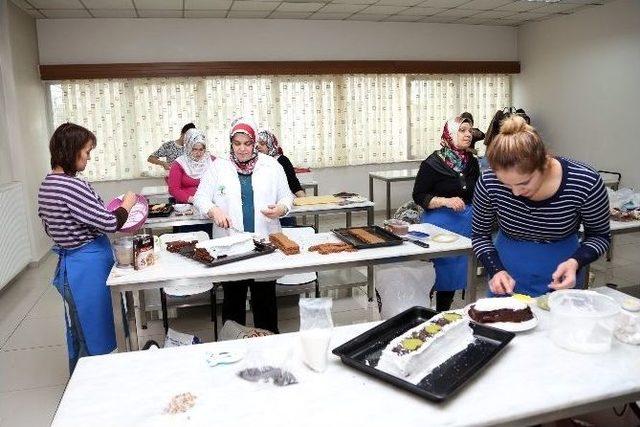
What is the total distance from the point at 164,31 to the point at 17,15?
1.67m

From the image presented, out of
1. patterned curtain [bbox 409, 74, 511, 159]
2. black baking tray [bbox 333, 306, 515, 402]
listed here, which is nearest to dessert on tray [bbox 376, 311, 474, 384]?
black baking tray [bbox 333, 306, 515, 402]

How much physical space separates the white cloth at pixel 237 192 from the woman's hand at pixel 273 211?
49mm

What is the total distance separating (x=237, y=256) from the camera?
93.2 inches

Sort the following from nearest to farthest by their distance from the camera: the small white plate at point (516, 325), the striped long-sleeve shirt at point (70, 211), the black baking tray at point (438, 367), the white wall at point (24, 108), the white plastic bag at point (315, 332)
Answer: the black baking tray at point (438, 367)
the white plastic bag at point (315, 332)
the small white plate at point (516, 325)
the striped long-sleeve shirt at point (70, 211)
the white wall at point (24, 108)

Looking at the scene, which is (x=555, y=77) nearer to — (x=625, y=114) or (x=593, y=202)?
(x=625, y=114)

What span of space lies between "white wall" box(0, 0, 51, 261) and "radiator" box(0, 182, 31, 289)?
21 cm

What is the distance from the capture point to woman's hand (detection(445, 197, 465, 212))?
2943 mm

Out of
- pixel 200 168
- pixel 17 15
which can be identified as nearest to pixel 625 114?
pixel 200 168

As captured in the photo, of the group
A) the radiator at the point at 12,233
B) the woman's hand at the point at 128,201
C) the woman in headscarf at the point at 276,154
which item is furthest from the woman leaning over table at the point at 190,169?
the woman's hand at the point at 128,201

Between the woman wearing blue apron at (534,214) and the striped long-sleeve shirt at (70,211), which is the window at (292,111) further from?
the woman wearing blue apron at (534,214)

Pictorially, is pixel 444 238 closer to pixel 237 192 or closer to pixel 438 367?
pixel 237 192

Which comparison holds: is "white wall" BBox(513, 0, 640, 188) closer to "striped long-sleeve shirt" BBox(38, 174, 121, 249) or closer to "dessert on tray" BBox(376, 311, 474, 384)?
"dessert on tray" BBox(376, 311, 474, 384)

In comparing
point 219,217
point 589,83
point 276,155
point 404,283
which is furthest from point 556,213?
point 589,83

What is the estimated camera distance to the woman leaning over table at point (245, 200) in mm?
2752
